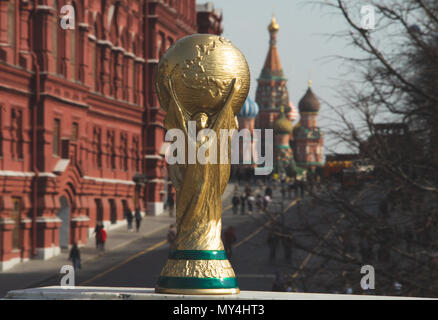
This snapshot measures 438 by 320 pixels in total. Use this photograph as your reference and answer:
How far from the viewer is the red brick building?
36938 mm

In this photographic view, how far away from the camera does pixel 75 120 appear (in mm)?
42219

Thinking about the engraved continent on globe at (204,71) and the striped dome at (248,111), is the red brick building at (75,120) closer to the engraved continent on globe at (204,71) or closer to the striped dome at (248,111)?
the engraved continent on globe at (204,71)

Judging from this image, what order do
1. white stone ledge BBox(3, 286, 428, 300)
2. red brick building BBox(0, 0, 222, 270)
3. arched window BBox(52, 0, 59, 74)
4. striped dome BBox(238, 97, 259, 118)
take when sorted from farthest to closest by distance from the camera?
striped dome BBox(238, 97, 259, 118)
arched window BBox(52, 0, 59, 74)
red brick building BBox(0, 0, 222, 270)
white stone ledge BBox(3, 286, 428, 300)

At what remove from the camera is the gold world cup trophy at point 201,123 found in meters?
6.96

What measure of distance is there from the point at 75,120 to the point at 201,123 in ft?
117

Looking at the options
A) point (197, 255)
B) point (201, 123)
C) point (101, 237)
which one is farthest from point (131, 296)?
point (101, 237)

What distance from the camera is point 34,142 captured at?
1517 inches

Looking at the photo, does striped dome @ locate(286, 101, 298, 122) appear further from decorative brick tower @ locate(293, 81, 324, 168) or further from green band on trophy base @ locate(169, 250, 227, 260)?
green band on trophy base @ locate(169, 250, 227, 260)

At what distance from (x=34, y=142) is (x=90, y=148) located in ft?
24.1

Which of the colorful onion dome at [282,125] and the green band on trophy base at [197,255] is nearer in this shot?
the green band on trophy base at [197,255]

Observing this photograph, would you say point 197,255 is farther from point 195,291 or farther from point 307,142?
point 307,142

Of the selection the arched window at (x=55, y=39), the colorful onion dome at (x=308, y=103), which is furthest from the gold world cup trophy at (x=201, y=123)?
the colorful onion dome at (x=308, y=103)

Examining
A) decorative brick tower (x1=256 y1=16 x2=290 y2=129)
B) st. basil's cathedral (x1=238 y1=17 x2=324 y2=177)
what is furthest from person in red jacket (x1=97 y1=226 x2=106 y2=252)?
decorative brick tower (x1=256 y1=16 x2=290 y2=129)
